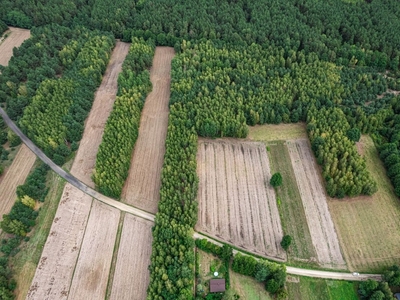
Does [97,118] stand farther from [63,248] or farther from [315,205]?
[315,205]

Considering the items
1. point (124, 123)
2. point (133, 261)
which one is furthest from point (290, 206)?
point (124, 123)

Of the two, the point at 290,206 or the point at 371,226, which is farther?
the point at 290,206

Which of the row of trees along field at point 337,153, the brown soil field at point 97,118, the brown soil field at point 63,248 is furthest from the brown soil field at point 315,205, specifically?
the brown soil field at point 97,118

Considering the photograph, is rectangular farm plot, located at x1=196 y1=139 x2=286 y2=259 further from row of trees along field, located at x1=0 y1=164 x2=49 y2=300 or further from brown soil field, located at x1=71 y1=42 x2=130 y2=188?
row of trees along field, located at x1=0 y1=164 x2=49 y2=300

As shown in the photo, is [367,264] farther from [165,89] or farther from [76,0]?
[76,0]

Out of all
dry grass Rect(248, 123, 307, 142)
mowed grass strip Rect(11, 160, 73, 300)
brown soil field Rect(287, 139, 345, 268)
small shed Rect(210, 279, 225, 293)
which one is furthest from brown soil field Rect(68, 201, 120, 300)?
brown soil field Rect(287, 139, 345, 268)

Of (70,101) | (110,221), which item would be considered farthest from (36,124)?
(110,221)

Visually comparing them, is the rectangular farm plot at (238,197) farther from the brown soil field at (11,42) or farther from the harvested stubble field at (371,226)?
the brown soil field at (11,42)
